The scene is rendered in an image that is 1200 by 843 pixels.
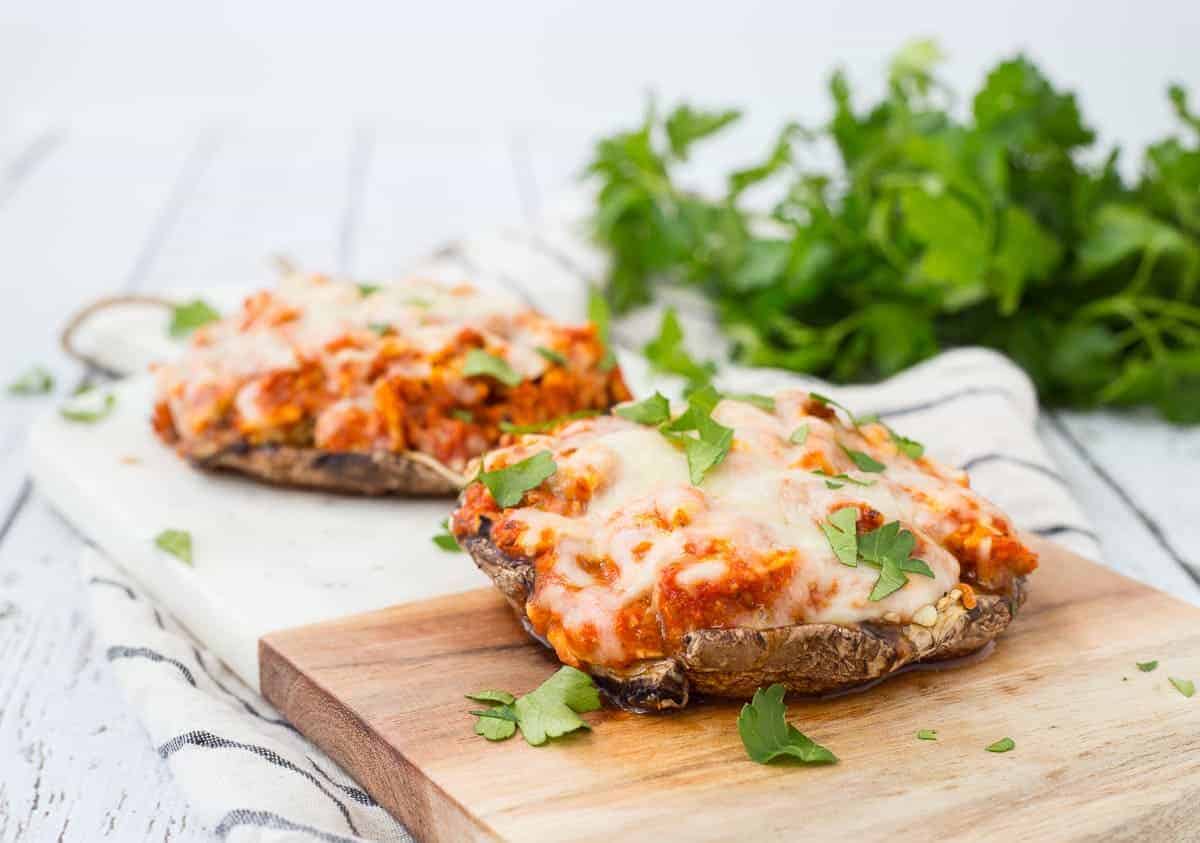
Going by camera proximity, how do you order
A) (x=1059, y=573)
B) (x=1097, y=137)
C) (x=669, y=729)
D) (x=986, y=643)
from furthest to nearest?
(x=1097, y=137) → (x=1059, y=573) → (x=986, y=643) → (x=669, y=729)

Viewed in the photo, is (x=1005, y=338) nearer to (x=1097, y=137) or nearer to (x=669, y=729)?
Result: (x=1097, y=137)

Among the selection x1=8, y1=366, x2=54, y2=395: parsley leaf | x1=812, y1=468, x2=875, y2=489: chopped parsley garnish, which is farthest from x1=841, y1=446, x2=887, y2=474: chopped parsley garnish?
x1=8, y1=366, x2=54, y2=395: parsley leaf

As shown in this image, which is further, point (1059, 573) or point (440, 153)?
point (440, 153)

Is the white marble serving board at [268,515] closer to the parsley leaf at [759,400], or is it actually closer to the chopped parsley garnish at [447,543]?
the chopped parsley garnish at [447,543]

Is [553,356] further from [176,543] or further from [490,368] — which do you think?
[176,543]

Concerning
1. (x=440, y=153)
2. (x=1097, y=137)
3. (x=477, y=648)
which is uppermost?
(x=1097, y=137)

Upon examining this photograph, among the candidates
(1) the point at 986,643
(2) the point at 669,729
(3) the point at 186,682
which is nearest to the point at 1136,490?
(1) the point at 986,643

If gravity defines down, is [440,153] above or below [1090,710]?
below

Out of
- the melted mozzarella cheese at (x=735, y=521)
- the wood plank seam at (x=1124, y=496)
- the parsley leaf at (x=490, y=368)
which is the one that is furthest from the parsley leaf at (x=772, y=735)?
the wood plank seam at (x=1124, y=496)
